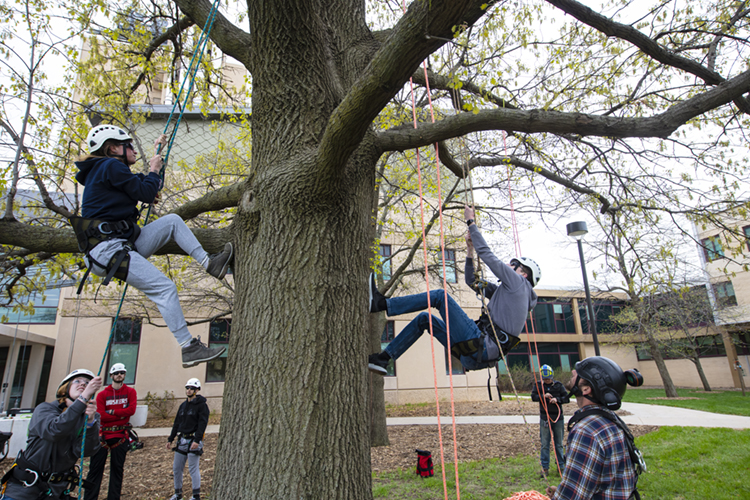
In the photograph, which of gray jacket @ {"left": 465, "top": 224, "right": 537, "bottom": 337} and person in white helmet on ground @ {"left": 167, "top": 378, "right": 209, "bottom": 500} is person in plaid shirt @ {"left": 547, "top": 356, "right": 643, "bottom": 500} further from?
person in white helmet on ground @ {"left": 167, "top": 378, "right": 209, "bottom": 500}

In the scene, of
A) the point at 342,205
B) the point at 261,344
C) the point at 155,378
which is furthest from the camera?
the point at 155,378

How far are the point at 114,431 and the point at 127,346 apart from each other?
37.5ft

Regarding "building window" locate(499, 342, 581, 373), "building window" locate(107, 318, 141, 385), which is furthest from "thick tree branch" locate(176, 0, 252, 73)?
"building window" locate(499, 342, 581, 373)

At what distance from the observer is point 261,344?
2961 mm

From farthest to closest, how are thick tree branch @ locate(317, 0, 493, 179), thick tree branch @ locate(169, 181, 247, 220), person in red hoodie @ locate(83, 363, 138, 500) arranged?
person in red hoodie @ locate(83, 363, 138, 500), thick tree branch @ locate(169, 181, 247, 220), thick tree branch @ locate(317, 0, 493, 179)

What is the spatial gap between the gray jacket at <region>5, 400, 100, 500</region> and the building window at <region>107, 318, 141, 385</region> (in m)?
13.5

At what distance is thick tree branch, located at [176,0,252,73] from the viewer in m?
4.62

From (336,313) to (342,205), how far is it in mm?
864

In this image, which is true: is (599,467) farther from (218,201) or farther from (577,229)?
(577,229)

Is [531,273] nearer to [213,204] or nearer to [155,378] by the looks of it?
[213,204]

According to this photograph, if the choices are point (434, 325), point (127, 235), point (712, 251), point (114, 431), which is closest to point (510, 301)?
point (434, 325)

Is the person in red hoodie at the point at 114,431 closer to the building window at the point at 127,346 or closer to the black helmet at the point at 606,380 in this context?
the black helmet at the point at 606,380

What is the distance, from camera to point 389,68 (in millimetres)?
2689

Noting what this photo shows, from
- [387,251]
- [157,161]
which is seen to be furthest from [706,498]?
[387,251]
